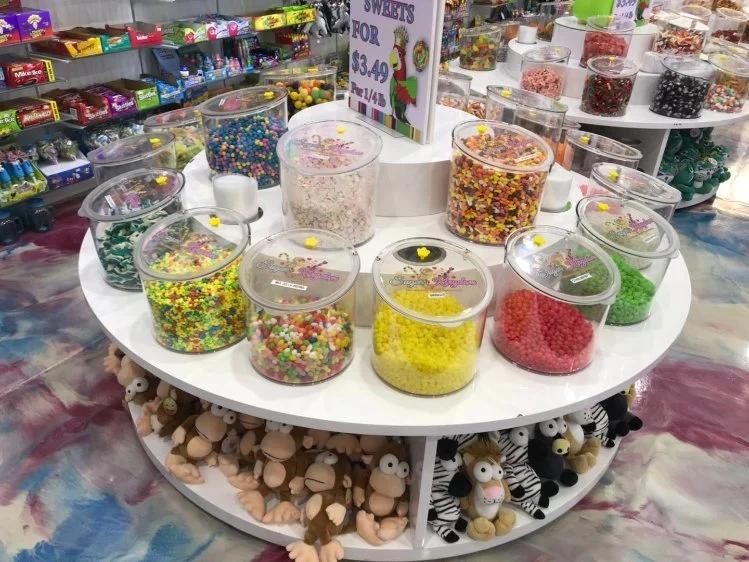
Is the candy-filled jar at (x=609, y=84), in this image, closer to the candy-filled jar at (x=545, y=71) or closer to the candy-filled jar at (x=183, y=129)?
the candy-filled jar at (x=545, y=71)

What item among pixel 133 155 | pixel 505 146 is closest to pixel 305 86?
pixel 133 155

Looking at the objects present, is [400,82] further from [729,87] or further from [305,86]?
[729,87]

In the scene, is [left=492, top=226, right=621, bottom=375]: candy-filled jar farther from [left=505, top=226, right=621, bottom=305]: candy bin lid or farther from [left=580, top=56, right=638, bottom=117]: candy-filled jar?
[left=580, top=56, right=638, bottom=117]: candy-filled jar

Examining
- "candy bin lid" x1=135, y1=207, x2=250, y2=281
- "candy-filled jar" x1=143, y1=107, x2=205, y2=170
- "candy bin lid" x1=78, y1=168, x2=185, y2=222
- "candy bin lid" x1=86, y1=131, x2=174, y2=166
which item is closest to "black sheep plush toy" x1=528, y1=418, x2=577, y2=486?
"candy bin lid" x1=135, y1=207, x2=250, y2=281

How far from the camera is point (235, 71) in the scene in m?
3.98

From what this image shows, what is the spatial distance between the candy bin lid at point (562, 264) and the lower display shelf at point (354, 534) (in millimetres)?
557

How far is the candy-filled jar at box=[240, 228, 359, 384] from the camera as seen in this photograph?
4.81 feet

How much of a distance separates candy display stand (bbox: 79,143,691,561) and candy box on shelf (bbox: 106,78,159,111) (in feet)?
5.98

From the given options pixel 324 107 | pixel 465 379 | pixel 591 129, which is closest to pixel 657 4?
pixel 591 129

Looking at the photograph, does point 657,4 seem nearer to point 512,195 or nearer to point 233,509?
point 512,195

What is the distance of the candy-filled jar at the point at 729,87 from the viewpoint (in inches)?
151

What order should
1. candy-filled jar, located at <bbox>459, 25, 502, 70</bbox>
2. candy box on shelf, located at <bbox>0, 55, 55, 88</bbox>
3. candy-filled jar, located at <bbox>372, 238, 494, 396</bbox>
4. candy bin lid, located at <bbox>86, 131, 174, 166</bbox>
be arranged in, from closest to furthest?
candy-filled jar, located at <bbox>372, 238, 494, 396</bbox> < candy bin lid, located at <bbox>86, 131, 174, 166</bbox> < candy box on shelf, located at <bbox>0, 55, 55, 88</bbox> < candy-filled jar, located at <bbox>459, 25, 502, 70</bbox>

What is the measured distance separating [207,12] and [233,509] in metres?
3.36

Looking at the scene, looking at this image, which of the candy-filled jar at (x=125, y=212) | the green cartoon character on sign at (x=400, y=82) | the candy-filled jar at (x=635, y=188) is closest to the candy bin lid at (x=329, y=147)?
the green cartoon character on sign at (x=400, y=82)
